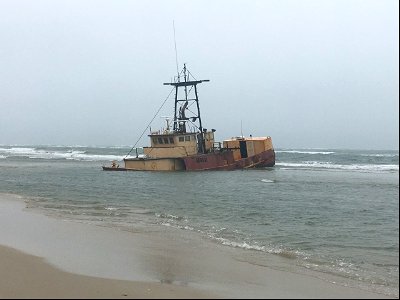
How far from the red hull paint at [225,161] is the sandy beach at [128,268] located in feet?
78.0

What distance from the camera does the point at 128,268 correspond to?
266 inches

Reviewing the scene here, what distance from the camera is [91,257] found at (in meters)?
7.50

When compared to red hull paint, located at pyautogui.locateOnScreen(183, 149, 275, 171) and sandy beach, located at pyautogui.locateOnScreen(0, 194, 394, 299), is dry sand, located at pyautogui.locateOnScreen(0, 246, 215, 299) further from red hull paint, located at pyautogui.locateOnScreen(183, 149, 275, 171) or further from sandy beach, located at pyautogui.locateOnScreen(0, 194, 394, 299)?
red hull paint, located at pyautogui.locateOnScreen(183, 149, 275, 171)

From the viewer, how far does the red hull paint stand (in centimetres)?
3472

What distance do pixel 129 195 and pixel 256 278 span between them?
45.7ft

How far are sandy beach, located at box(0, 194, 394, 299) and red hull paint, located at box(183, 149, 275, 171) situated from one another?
23776 millimetres

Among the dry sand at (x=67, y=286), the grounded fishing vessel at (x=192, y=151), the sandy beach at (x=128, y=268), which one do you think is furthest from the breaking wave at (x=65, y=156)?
the dry sand at (x=67, y=286)

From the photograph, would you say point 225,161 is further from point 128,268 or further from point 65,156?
point 65,156

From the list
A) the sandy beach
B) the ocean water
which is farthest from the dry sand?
the ocean water

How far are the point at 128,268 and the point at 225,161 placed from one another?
29.8 m

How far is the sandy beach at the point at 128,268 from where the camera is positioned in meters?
5.16

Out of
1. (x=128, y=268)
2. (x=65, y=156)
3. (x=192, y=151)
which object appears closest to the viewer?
(x=128, y=268)

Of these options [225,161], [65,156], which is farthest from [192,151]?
[65,156]

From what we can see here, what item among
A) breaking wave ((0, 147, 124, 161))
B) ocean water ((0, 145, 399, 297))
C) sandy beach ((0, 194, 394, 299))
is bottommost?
ocean water ((0, 145, 399, 297))
